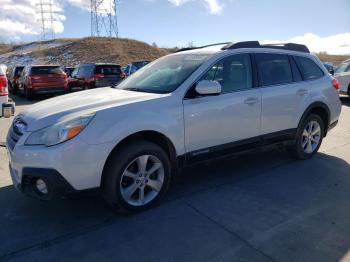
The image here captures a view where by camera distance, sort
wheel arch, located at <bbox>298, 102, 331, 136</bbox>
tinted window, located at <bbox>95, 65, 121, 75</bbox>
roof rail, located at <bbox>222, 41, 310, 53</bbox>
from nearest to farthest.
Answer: roof rail, located at <bbox>222, 41, 310, 53</bbox> → wheel arch, located at <bbox>298, 102, 331, 136</bbox> → tinted window, located at <bbox>95, 65, 121, 75</bbox>

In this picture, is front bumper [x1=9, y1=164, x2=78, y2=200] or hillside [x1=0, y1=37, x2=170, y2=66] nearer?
front bumper [x1=9, y1=164, x2=78, y2=200]

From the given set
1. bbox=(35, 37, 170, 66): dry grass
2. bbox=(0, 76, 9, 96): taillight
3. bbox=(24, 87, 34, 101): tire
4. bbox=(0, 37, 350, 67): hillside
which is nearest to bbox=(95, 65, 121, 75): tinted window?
bbox=(24, 87, 34, 101): tire

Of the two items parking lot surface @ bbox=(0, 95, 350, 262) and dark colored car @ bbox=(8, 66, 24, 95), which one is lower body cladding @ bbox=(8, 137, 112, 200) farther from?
dark colored car @ bbox=(8, 66, 24, 95)

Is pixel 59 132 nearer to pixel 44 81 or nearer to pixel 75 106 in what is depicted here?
pixel 75 106

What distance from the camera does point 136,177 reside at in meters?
3.76

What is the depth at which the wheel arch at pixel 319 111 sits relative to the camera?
541 cm

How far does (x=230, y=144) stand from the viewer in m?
4.50

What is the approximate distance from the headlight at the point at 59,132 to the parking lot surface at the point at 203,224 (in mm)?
A: 645

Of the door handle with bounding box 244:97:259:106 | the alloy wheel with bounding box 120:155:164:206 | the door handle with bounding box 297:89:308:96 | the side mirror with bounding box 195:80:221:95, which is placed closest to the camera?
the alloy wheel with bounding box 120:155:164:206

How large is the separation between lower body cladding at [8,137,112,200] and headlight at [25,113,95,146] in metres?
0.06

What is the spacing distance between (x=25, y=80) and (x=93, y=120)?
14255 mm

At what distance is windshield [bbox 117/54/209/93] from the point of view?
4211 mm

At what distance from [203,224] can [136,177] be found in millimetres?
848

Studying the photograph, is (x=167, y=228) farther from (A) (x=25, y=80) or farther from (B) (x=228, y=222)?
(A) (x=25, y=80)
